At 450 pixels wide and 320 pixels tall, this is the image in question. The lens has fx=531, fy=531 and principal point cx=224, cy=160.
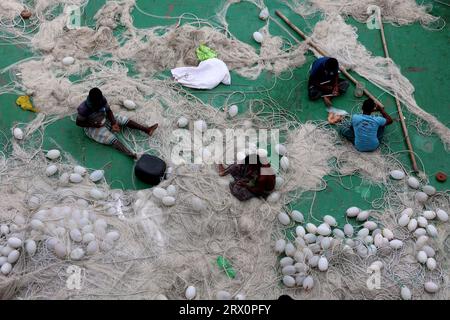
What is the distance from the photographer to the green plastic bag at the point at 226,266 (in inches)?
196

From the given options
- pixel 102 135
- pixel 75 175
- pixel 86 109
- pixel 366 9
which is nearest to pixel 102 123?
pixel 102 135

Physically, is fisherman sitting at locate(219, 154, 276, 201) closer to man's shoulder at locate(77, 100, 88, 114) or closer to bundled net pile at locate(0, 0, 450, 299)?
bundled net pile at locate(0, 0, 450, 299)

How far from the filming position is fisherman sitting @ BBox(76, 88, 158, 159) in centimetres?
550

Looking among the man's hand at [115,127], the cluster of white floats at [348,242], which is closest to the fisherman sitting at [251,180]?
the cluster of white floats at [348,242]

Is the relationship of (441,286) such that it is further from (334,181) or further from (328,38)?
(328,38)

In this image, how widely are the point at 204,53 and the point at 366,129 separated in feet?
7.03

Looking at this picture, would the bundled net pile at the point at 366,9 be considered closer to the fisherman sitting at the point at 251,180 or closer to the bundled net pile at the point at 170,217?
the bundled net pile at the point at 170,217

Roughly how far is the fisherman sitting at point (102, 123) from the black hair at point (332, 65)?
2076 mm

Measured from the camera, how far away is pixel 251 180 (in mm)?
5418

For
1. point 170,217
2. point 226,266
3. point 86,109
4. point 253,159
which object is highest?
point 86,109

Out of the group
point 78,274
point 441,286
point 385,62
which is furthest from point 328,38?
point 78,274

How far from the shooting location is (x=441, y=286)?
5.07m

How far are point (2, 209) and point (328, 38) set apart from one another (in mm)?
4327

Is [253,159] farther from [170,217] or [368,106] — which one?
[368,106]
